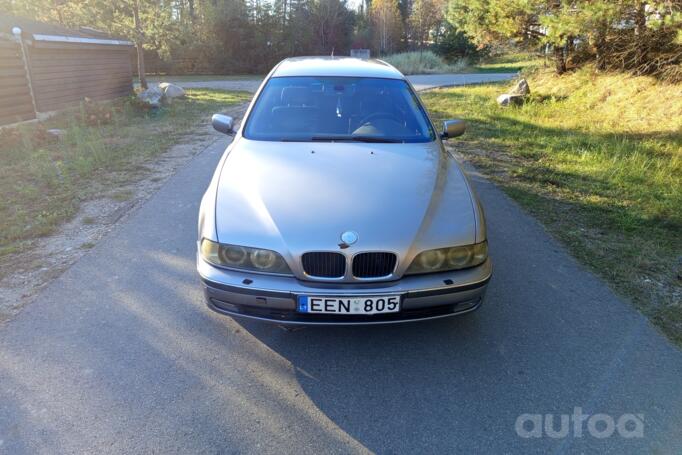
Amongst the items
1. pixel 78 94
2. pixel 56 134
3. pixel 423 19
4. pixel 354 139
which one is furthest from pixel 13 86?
pixel 423 19

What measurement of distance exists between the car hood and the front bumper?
16 cm

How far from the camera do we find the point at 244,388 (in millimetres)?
A: 2551

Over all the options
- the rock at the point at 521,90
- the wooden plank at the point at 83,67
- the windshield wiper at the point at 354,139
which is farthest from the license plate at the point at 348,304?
the wooden plank at the point at 83,67

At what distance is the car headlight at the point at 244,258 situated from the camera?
2510 mm

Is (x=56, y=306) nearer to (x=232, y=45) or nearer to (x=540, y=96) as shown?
(x=540, y=96)

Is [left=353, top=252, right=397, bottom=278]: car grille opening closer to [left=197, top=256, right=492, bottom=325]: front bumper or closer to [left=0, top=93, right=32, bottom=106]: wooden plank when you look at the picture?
[left=197, top=256, right=492, bottom=325]: front bumper

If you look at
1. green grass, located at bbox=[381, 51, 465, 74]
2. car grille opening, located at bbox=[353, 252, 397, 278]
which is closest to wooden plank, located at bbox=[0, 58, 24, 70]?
car grille opening, located at bbox=[353, 252, 397, 278]

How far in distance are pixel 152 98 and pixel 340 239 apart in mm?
12994

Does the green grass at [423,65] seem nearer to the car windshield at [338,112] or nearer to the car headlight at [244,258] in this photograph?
the car windshield at [338,112]

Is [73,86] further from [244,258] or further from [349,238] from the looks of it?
[349,238]

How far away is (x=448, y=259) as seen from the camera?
2.61 meters

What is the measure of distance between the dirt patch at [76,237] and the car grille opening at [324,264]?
2.32m

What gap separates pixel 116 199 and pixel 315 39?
40.2m

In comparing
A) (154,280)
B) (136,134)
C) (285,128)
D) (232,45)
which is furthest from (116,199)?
(232,45)
